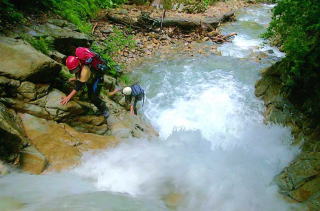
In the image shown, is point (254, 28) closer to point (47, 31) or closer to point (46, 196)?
point (47, 31)

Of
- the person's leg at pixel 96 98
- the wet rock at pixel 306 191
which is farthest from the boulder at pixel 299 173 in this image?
the person's leg at pixel 96 98

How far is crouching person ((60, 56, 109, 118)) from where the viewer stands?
5.68 m

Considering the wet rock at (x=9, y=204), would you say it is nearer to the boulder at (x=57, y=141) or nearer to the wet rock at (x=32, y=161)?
the wet rock at (x=32, y=161)

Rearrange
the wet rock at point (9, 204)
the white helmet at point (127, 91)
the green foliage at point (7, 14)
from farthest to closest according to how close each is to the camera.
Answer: the white helmet at point (127, 91) < the green foliage at point (7, 14) < the wet rock at point (9, 204)

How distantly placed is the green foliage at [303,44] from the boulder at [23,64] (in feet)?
18.2

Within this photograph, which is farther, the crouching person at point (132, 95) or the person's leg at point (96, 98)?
the crouching person at point (132, 95)

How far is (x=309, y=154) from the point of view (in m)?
5.81

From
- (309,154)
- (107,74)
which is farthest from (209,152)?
(107,74)

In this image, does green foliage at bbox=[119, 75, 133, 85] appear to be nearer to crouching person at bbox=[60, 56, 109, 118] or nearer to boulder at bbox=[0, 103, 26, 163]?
crouching person at bbox=[60, 56, 109, 118]

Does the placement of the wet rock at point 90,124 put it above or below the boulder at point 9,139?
below

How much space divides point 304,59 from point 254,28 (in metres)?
10.2

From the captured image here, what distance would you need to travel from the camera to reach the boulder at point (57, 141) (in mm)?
5098

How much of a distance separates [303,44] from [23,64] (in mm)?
6078

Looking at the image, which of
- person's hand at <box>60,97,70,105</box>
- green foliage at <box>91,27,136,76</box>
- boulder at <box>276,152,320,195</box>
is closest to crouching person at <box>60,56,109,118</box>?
person's hand at <box>60,97,70,105</box>
